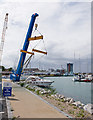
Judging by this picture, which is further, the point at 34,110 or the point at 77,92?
the point at 77,92

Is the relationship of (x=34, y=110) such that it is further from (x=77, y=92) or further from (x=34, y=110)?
(x=77, y=92)

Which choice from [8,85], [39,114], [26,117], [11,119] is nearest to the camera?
[11,119]

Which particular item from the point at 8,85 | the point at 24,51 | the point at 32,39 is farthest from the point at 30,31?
the point at 8,85

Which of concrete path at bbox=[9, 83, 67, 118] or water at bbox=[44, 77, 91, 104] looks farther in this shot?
water at bbox=[44, 77, 91, 104]

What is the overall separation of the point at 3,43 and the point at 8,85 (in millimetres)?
44228

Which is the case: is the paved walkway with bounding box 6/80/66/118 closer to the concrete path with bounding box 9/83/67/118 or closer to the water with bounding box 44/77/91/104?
the concrete path with bounding box 9/83/67/118

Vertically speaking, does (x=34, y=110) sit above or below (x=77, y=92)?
above

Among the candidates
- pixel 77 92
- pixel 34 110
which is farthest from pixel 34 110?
pixel 77 92

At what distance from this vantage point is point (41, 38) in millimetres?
29562

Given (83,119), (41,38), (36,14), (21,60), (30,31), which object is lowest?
(83,119)

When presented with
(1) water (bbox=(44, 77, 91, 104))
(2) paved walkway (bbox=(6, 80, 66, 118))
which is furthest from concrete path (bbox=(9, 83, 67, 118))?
(1) water (bbox=(44, 77, 91, 104))

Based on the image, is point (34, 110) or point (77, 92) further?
point (77, 92)

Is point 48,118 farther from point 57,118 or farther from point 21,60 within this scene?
point 21,60

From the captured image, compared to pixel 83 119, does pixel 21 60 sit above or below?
above
